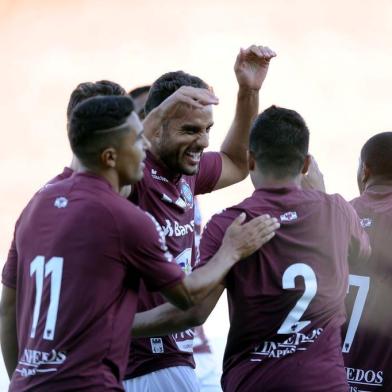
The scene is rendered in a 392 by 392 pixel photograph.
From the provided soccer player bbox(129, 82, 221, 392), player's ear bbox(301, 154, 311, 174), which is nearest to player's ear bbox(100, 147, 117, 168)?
player's ear bbox(301, 154, 311, 174)

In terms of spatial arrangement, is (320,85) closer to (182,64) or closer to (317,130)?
(317,130)

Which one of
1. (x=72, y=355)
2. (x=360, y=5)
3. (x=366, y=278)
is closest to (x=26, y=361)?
(x=72, y=355)

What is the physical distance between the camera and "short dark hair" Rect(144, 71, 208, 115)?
516 cm

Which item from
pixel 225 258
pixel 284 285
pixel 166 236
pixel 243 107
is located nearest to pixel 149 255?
pixel 225 258

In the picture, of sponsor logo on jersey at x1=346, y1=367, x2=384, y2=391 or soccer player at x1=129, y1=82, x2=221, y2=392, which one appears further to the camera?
soccer player at x1=129, y1=82, x2=221, y2=392

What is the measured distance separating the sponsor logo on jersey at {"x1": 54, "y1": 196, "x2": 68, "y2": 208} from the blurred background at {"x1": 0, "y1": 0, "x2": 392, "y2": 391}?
7.99m

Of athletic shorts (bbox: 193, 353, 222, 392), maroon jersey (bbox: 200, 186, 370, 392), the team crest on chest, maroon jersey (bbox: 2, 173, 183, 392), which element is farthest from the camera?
athletic shorts (bbox: 193, 353, 222, 392)

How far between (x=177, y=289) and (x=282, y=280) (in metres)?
0.49

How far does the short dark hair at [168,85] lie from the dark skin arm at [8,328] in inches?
53.2

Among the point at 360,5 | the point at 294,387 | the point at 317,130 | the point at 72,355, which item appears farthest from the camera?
the point at 360,5

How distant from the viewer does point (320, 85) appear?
12.6 metres

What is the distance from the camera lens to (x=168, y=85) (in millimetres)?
5164

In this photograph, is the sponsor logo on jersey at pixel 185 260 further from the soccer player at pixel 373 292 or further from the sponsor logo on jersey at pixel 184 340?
the soccer player at pixel 373 292

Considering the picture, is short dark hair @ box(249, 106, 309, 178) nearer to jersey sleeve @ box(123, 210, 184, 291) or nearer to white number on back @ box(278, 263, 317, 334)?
white number on back @ box(278, 263, 317, 334)
